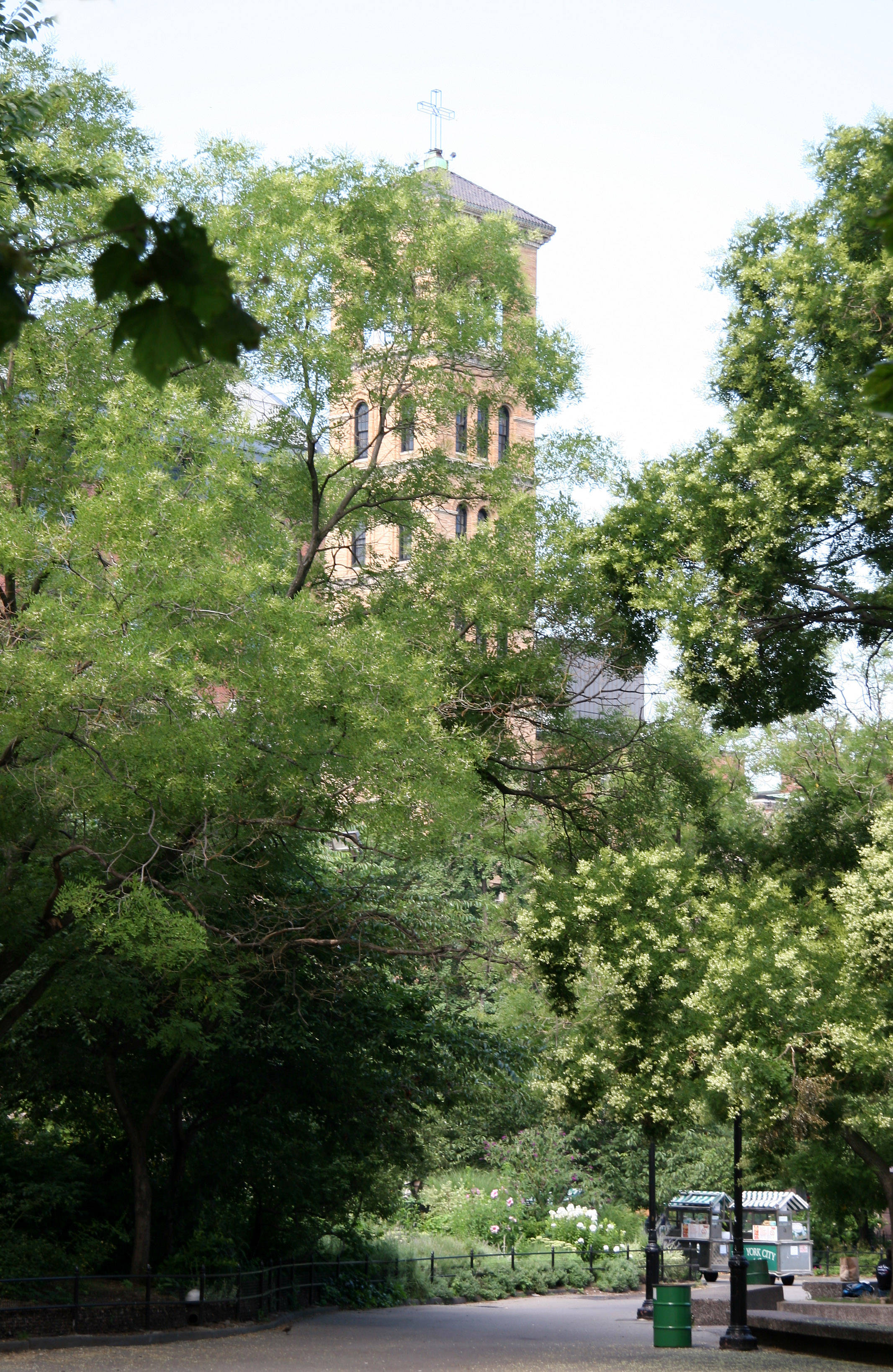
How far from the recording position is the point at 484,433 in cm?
2236

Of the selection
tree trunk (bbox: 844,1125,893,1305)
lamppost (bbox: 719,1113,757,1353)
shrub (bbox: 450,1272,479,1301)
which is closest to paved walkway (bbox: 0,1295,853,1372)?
lamppost (bbox: 719,1113,757,1353)

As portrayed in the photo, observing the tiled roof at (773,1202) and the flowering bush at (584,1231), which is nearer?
the flowering bush at (584,1231)

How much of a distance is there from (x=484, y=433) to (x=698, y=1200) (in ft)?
72.8

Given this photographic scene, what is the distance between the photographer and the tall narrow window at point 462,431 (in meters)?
22.3

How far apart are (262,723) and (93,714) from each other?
2.06 metres

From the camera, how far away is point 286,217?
19.6 meters

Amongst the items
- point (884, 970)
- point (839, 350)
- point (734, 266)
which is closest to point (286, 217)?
point (734, 266)

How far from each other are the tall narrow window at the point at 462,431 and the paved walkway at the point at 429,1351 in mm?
13480

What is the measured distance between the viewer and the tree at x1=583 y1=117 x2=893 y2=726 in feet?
58.8

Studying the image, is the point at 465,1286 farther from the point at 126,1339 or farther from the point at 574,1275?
the point at 126,1339

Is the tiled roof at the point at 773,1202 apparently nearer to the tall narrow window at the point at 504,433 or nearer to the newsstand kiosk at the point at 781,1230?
the newsstand kiosk at the point at 781,1230

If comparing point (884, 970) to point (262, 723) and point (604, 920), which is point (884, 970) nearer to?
point (604, 920)

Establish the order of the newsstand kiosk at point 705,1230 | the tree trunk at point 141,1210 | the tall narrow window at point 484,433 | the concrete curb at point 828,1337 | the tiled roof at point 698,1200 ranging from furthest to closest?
the tiled roof at point 698,1200
the newsstand kiosk at point 705,1230
the tall narrow window at point 484,433
the tree trunk at point 141,1210
the concrete curb at point 828,1337

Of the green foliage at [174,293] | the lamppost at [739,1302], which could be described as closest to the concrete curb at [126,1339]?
the lamppost at [739,1302]
